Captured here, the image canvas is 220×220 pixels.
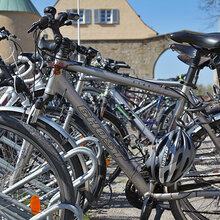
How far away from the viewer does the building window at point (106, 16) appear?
104 feet

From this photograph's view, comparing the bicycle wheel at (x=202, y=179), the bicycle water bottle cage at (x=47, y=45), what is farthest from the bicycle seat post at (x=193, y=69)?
the bicycle water bottle cage at (x=47, y=45)

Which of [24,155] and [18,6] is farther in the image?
[18,6]

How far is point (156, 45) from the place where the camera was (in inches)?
1048

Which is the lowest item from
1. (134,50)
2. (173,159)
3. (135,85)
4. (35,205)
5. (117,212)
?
(117,212)

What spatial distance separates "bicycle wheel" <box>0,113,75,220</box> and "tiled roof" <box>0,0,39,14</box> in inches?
398

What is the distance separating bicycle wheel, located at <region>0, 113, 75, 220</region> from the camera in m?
2.00

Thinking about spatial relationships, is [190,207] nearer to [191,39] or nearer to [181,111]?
[181,111]

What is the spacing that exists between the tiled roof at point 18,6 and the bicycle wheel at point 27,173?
33.1ft

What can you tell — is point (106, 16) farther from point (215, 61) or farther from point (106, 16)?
point (215, 61)

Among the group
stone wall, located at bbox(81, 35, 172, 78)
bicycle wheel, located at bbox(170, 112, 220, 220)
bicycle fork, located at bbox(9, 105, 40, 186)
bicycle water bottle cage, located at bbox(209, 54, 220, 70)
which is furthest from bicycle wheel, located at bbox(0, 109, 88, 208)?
stone wall, located at bbox(81, 35, 172, 78)

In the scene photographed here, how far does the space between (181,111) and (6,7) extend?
1054 centimetres

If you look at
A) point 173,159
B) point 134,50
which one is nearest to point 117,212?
point 173,159

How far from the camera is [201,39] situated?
216 cm

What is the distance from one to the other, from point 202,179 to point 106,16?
A: 102 ft
